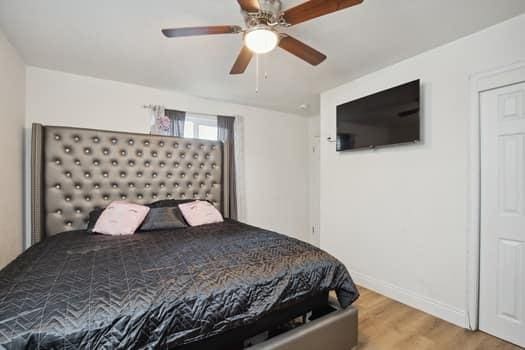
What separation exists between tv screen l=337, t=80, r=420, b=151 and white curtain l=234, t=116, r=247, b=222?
4.51 feet

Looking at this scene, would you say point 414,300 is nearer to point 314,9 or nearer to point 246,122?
point 314,9

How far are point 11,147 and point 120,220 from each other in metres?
1.08

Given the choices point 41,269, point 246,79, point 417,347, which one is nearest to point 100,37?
point 246,79

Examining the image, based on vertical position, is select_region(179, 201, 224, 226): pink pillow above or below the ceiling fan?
below

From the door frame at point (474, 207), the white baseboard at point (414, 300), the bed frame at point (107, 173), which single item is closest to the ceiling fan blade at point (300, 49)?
the door frame at point (474, 207)

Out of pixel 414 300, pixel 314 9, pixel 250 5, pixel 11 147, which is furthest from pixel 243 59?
pixel 414 300

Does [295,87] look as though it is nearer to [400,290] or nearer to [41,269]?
[400,290]

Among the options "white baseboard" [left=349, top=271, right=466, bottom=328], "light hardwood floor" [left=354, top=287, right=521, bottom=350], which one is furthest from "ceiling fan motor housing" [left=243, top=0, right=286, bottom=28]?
"white baseboard" [left=349, top=271, right=466, bottom=328]

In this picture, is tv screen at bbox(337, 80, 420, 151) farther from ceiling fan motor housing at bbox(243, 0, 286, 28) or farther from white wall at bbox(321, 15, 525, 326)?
ceiling fan motor housing at bbox(243, 0, 286, 28)

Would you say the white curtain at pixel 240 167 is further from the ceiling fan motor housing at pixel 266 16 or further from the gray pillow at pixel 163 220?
the ceiling fan motor housing at pixel 266 16

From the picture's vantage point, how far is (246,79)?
2836 mm

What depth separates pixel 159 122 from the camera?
304 cm

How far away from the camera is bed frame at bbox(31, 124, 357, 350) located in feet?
7.80

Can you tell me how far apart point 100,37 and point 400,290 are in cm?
348
